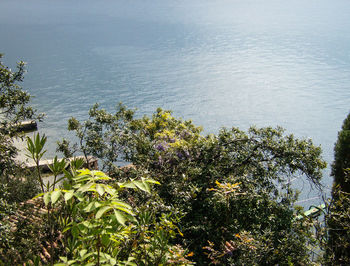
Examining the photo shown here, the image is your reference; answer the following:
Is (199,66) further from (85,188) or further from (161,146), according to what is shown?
(85,188)

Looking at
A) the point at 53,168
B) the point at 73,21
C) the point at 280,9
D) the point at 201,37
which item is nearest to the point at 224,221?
the point at 53,168

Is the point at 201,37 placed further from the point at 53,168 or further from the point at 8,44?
the point at 53,168

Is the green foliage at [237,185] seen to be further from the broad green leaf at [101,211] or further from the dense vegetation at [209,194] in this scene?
the broad green leaf at [101,211]

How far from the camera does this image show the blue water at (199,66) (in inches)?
686

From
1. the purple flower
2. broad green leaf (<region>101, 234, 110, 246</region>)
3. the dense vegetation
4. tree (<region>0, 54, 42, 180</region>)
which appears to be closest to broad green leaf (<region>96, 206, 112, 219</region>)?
broad green leaf (<region>101, 234, 110, 246</region>)

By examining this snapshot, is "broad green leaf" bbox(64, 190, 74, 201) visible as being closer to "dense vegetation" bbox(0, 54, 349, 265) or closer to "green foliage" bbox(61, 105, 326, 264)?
"dense vegetation" bbox(0, 54, 349, 265)

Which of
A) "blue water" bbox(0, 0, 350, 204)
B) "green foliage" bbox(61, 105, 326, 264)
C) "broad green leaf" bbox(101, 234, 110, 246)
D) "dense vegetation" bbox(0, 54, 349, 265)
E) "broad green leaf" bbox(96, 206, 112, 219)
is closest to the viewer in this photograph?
"broad green leaf" bbox(96, 206, 112, 219)

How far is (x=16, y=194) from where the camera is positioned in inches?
222

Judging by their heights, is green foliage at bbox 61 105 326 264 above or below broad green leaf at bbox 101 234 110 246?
below

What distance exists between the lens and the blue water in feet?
57.2

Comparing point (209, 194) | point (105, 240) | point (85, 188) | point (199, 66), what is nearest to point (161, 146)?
point (209, 194)

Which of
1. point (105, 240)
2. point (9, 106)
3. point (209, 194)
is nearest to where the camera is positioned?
point (105, 240)

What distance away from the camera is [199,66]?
82.4ft

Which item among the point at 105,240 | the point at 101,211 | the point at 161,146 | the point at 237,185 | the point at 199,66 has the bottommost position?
the point at 161,146
